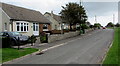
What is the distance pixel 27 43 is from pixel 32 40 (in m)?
1.24

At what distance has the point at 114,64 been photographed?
905 centimetres

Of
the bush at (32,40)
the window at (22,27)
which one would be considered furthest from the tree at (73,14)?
the bush at (32,40)

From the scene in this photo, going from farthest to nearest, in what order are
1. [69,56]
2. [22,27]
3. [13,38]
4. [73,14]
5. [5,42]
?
1. [73,14]
2. [22,27]
3. [13,38]
4. [5,42]
5. [69,56]

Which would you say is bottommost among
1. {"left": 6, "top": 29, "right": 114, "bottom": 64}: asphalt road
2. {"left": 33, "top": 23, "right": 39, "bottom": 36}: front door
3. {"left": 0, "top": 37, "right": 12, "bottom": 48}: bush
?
{"left": 6, "top": 29, "right": 114, "bottom": 64}: asphalt road

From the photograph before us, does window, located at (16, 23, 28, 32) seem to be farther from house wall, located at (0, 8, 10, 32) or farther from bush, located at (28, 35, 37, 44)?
bush, located at (28, 35, 37, 44)

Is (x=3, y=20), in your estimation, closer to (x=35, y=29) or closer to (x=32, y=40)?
(x=35, y=29)

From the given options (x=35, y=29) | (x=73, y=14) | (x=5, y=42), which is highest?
(x=73, y=14)

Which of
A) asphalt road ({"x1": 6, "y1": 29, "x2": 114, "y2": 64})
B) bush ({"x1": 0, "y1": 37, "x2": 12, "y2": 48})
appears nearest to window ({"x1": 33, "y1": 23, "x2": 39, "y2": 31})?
bush ({"x1": 0, "y1": 37, "x2": 12, "y2": 48})

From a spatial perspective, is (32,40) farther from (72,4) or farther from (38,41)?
(72,4)

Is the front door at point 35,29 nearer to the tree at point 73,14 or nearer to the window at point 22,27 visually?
the window at point 22,27

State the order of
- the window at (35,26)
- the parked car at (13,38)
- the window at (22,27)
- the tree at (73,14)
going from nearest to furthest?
the parked car at (13,38), the window at (22,27), the window at (35,26), the tree at (73,14)

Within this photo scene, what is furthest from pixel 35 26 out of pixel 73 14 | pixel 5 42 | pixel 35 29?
pixel 5 42

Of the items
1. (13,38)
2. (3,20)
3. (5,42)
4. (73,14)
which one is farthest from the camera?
(73,14)

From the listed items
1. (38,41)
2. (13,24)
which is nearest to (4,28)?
(13,24)
